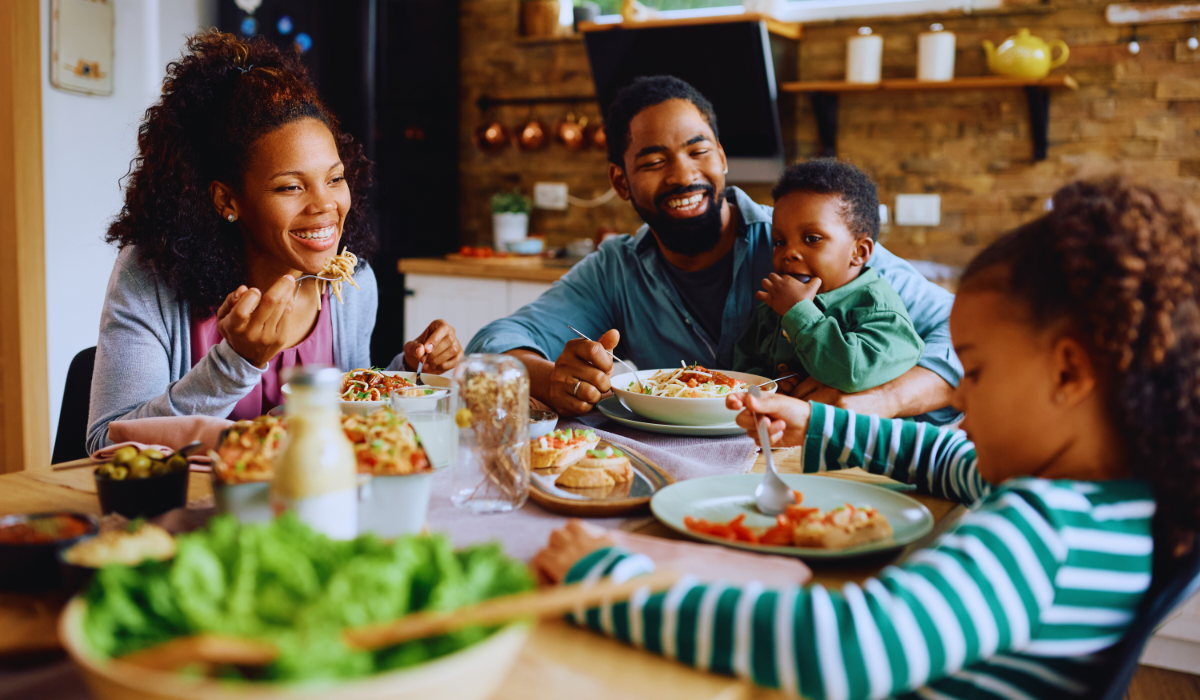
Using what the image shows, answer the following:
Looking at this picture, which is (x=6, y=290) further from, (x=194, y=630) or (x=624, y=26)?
(x=194, y=630)

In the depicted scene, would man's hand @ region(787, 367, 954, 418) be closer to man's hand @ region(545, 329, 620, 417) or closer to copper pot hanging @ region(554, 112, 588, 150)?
man's hand @ region(545, 329, 620, 417)

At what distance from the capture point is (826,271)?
6.24 ft

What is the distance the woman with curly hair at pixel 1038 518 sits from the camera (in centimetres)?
73

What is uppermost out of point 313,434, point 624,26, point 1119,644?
point 624,26

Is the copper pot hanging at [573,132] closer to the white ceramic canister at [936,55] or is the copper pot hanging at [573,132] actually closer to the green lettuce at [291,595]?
the white ceramic canister at [936,55]

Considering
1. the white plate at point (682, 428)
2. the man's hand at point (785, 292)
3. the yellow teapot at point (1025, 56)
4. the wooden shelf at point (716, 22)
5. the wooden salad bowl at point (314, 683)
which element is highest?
the wooden shelf at point (716, 22)

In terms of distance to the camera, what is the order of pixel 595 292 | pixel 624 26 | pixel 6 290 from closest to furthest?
1. pixel 595 292
2. pixel 6 290
3. pixel 624 26

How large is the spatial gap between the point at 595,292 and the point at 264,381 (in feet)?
2.82

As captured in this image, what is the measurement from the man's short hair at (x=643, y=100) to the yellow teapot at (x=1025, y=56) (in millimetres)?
1742

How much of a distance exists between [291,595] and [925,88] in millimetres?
3695

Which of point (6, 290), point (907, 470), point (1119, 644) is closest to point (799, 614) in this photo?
point (1119, 644)

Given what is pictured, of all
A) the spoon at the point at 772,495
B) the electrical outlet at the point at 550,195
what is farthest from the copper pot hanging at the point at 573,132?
the spoon at the point at 772,495

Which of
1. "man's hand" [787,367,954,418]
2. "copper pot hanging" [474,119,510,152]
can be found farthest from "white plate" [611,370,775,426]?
"copper pot hanging" [474,119,510,152]

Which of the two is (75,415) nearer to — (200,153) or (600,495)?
(200,153)
